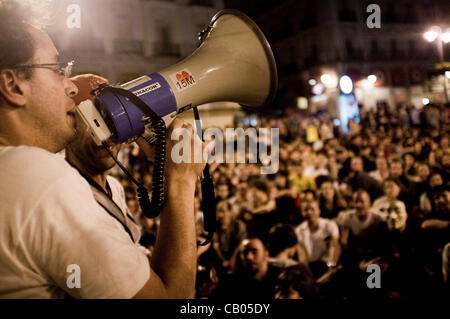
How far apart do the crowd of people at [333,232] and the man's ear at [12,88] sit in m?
0.85

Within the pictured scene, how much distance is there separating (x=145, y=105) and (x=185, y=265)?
50 centimetres

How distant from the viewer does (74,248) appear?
2.61 ft

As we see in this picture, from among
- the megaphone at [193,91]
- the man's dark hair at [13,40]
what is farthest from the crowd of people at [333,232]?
the man's dark hair at [13,40]

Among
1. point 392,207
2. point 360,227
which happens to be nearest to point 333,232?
point 360,227

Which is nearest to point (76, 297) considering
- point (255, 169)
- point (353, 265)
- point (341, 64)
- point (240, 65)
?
point (240, 65)

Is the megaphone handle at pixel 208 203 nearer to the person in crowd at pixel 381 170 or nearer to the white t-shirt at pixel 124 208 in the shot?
the white t-shirt at pixel 124 208

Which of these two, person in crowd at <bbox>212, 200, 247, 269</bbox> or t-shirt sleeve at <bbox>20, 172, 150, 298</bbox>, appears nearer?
t-shirt sleeve at <bbox>20, 172, 150, 298</bbox>

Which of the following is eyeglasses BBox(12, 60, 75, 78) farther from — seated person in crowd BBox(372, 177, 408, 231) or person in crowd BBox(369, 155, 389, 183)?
person in crowd BBox(369, 155, 389, 183)

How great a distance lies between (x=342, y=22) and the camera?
87.2ft

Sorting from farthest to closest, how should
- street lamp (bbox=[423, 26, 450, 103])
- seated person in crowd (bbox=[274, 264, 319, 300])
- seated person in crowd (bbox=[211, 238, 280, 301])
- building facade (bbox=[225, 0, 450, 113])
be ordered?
building facade (bbox=[225, 0, 450, 113]) < street lamp (bbox=[423, 26, 450, 103]) < seated person in crowd (bbox=[211, 238, 280, 301]) < seated person in crowd (bbox=[274, 264, 319, 300])

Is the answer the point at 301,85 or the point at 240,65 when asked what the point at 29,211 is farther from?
the point at 301,85

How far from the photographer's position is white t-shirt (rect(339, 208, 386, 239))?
398 cm

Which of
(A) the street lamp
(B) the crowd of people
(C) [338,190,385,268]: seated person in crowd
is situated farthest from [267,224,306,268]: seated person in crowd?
(A) the street lamp

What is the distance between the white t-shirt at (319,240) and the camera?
4152 mm
